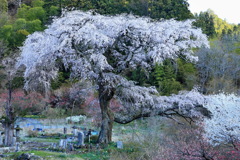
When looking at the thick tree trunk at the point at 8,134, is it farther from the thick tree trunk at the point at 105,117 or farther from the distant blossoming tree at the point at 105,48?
the thick tree trunk at the point at 105,117

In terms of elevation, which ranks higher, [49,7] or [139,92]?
[49,7]

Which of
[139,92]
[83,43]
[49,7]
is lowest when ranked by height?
[139,92]

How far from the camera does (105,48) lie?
12250mm

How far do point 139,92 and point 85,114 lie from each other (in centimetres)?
1084

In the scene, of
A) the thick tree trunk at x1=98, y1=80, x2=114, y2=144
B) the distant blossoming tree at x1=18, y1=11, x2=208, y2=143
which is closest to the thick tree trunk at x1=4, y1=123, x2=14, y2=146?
the distant blossoming tree at x1=18, y1=11, x2=208, y2=143

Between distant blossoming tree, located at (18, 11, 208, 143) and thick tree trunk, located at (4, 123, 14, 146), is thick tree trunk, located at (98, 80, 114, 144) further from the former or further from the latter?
thick tree trunk, located at (4, 123, 14, 146)

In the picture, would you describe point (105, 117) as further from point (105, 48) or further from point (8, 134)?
point (8, 134)

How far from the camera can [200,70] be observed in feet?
86.8

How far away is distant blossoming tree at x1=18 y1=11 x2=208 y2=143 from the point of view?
11.5 m

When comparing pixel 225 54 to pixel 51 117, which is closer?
pixel 51 117

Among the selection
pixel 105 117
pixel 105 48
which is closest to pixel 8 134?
pixel 105 117

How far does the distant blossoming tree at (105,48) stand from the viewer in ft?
37.6

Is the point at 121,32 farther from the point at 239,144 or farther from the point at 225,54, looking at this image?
the point at 225,54

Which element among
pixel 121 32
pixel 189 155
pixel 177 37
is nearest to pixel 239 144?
pixel 189 155
